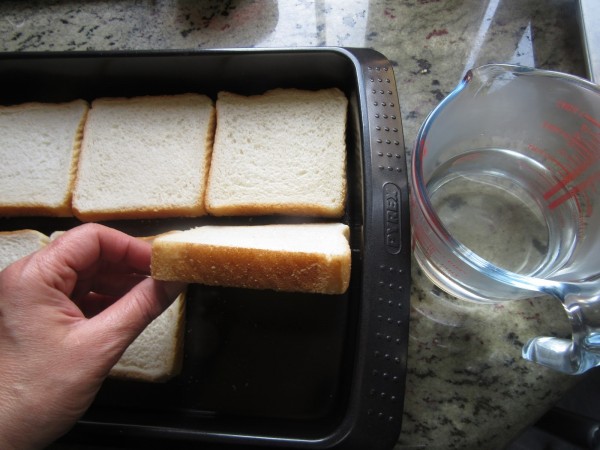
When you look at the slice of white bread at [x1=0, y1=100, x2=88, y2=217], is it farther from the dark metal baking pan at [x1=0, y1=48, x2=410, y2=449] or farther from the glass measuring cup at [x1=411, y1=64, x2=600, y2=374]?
the glass measuring cup at [x1=411, y1=64, x2=600, y2=374]

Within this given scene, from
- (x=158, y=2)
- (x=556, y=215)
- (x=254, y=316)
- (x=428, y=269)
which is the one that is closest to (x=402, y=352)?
(x=428, y=269)

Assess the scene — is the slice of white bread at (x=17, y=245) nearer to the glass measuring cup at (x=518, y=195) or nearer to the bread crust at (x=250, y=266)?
the bread crust at (x=250, y=266)

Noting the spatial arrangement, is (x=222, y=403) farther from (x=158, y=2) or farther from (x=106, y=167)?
(x=158, y=2)

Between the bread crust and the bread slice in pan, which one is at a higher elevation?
the bread crust

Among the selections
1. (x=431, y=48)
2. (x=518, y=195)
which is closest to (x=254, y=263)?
(x=518, y=195)

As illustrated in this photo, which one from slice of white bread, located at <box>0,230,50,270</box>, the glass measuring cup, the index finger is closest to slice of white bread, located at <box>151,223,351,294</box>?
the index finger

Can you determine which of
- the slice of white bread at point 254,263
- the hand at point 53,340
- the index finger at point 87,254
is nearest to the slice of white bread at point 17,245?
the index finger at point 87,254

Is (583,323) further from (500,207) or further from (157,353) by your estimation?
(157,353)
